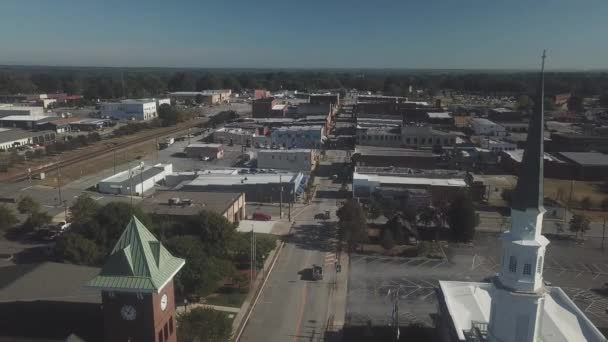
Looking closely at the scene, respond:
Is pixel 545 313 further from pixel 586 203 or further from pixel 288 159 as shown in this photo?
pixel 288 159

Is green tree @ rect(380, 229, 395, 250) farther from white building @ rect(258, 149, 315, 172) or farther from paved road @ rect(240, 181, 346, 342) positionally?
white building @ rect(258, 149, 315, 172)

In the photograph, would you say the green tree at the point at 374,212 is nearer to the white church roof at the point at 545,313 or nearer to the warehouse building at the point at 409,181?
the warehouse building at the point at 409,181

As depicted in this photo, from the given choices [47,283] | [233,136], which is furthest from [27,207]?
[233,136]

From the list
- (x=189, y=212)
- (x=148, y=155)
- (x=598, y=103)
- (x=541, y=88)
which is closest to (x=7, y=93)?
(x=148, y=155)

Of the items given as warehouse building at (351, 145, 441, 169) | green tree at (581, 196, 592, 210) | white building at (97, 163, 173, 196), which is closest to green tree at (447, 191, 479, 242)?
green tree at (581, 196, 592, 210)

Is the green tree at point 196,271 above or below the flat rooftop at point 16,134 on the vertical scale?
below

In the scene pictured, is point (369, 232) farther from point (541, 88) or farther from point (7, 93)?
point (7, 93)

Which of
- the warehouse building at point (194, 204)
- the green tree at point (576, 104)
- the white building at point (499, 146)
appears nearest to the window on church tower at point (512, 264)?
the warehouse building at point (194, 204)
